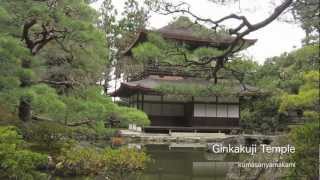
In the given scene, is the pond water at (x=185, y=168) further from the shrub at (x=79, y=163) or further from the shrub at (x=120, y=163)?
the shrub at (x=79, y=163)

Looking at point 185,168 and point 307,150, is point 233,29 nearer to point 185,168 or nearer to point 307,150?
point 307,150

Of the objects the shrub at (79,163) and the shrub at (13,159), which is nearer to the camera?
the shrub at (13,159)

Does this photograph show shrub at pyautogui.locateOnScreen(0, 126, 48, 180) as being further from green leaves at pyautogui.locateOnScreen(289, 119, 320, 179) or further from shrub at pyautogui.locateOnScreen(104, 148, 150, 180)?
green leaves at pyautogui.locateOnScreen(289, 119, 320, 179)

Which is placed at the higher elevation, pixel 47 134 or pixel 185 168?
pixel 47 134

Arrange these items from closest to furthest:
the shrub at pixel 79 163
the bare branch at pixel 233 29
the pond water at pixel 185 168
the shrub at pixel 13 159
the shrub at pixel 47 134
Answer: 1. the bare branch at pixel 233 29
2. the shrub at pixel 13 159
3. the shrub at pixel 47 134
4. the shrub at pixel 79 163
5. the pond water at pixel 185 168

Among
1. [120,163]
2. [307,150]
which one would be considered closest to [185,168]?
[120,163]

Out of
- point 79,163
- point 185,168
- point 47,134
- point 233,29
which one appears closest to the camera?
point 233,29

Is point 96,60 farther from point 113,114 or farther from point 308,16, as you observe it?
point 308,16

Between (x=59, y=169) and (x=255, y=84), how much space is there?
509 centimetres

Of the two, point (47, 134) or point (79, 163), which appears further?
point (79, 163)

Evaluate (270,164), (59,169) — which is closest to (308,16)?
(270,164)

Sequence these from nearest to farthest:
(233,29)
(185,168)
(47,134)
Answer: (233,29) < (47,134) < (185,168)

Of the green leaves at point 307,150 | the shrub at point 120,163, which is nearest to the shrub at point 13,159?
the shrub at point 120,163

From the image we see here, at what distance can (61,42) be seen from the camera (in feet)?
28.5
